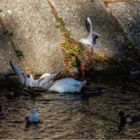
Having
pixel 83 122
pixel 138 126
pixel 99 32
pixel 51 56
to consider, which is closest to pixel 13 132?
pixel 83 122

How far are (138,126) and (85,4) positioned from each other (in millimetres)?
4295

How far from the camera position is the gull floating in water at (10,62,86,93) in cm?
1031

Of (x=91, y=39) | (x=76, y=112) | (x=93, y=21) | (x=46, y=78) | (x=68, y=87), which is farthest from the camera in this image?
(x=93, y=21)

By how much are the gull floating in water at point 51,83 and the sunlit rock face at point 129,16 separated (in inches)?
84.3

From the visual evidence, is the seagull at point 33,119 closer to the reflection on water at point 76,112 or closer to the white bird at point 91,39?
the reflection on water at point 76,112

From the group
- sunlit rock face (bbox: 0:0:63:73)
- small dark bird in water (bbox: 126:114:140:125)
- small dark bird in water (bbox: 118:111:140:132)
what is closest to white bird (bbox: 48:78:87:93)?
sunlit rock face (bbox: 0:0:63:73)

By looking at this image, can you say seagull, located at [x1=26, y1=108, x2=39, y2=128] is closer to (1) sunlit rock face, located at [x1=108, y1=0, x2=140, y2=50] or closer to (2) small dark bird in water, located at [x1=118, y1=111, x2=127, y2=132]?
(2) small dark bird in water, located at [x1=118, y1=111, x2=127, y2=132]

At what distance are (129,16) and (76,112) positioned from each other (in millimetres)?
3823

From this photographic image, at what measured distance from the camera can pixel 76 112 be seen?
9.41m

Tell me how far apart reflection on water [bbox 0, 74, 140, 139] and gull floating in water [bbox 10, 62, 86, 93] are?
113 millimetres

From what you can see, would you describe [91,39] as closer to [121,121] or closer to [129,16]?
[129,16]

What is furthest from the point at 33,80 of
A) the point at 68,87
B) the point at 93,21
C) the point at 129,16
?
the point at 129,16

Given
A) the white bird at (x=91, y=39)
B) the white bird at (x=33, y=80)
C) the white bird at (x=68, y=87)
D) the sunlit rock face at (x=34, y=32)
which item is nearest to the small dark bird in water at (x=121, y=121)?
the white bird at (x=68, y=87)

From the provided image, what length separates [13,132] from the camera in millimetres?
8547
